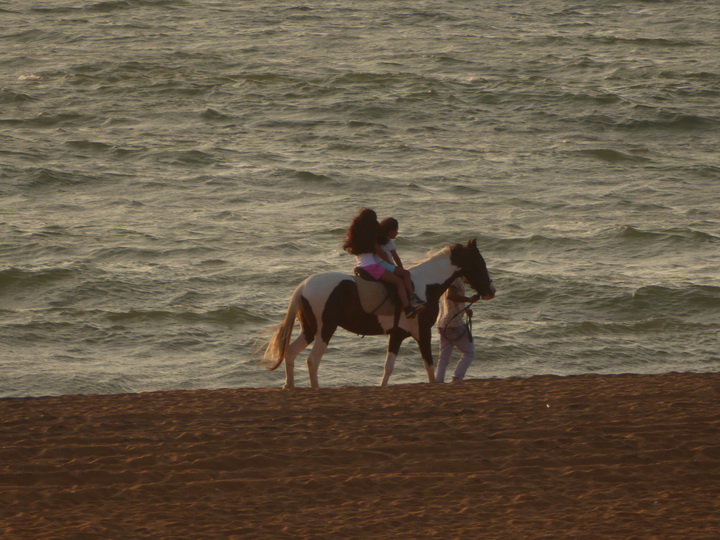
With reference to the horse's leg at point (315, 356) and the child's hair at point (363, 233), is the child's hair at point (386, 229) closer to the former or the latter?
the child's hair at point (363, 233)

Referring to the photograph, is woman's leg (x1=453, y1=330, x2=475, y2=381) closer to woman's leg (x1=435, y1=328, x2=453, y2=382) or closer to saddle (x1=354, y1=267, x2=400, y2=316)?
woman's leg (x1=435, y1=328, x2=453, y2=382)

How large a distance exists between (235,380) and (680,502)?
8.06 metres

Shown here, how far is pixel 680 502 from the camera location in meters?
7.62

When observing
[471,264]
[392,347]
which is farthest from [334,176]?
[471,264]

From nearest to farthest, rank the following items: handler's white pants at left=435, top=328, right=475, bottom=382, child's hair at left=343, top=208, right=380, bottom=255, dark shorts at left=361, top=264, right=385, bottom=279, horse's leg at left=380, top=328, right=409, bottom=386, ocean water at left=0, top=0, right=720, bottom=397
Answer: child's hair at left=343, top=208, right=380, bottom=255, dark shorts at left=361, top=264, right=385, bottom=279, horse's leg at left=380, top=328, right=409, bottom=386, handler's white pants at left=435, top=328, right=475, bottom=382, ocean water at left=0, top=0, right=720, bottom=397

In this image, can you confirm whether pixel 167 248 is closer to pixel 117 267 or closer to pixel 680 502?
pixel 117 267

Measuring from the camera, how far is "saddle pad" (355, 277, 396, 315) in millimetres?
11008

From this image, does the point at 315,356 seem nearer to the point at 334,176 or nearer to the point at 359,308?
the point at 359,308

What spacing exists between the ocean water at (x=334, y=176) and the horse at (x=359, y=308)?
355 cm

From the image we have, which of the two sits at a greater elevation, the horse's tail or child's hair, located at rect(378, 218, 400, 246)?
child's hair, located at rect(378, 218, 400, 246)

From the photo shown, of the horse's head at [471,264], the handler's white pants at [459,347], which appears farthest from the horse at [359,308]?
the handler's white pants at [459,347]

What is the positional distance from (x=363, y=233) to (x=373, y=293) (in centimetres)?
63

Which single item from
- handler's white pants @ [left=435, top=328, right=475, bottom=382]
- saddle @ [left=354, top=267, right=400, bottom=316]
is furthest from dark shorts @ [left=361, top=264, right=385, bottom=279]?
handler's white pants @ [left=435, top=328, right=475, bottom=382]

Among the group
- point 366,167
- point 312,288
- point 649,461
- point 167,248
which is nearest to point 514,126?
point 366,167
